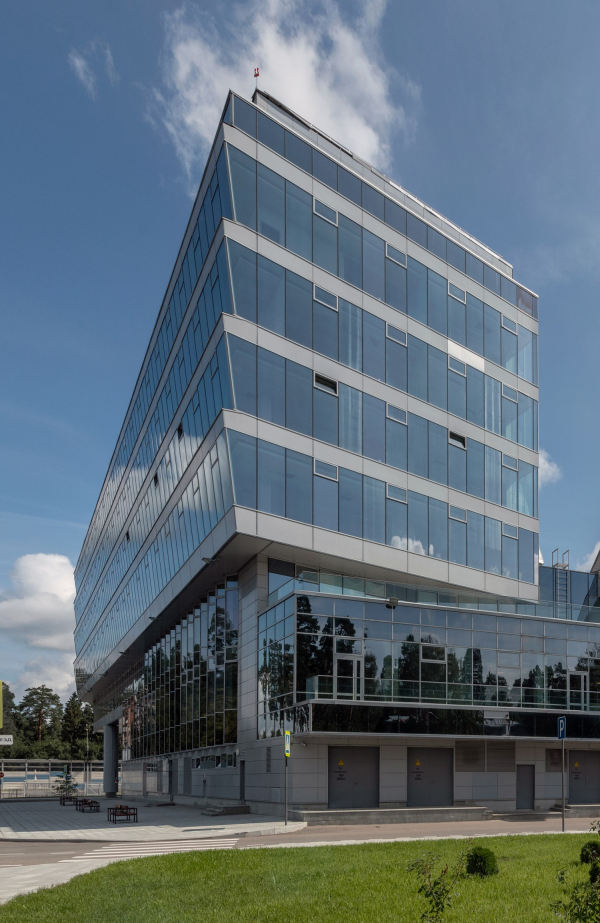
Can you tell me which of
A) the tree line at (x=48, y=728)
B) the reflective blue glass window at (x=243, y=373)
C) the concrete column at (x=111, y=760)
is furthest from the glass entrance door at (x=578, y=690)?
the tree line at (x=48, y=728)

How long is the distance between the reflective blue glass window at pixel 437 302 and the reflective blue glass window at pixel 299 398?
9693 mm

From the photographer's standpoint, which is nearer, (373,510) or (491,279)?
(373,510)

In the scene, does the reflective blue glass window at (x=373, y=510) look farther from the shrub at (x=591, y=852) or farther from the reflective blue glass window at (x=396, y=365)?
the shrub at (x=591, y=852)

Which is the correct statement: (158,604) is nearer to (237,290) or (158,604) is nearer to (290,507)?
(290,507)

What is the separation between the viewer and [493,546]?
4441 cm

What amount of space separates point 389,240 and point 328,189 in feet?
14.6

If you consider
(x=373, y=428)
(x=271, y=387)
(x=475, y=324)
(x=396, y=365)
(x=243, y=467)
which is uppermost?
(x=475, y=324)

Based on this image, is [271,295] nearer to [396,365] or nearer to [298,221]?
[298,221]

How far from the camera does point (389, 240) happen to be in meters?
42.4

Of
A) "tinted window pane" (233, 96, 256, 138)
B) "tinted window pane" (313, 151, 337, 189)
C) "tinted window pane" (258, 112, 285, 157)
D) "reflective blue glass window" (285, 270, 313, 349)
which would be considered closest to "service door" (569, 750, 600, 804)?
"reflective blue glass window" (285, 270, 313, 349)

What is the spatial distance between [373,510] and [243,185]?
15204 mm

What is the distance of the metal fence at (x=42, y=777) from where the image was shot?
320 feet

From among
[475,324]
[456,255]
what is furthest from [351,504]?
[456,255]

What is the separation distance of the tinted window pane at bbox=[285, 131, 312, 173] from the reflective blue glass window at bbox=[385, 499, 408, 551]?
51.7 feet
